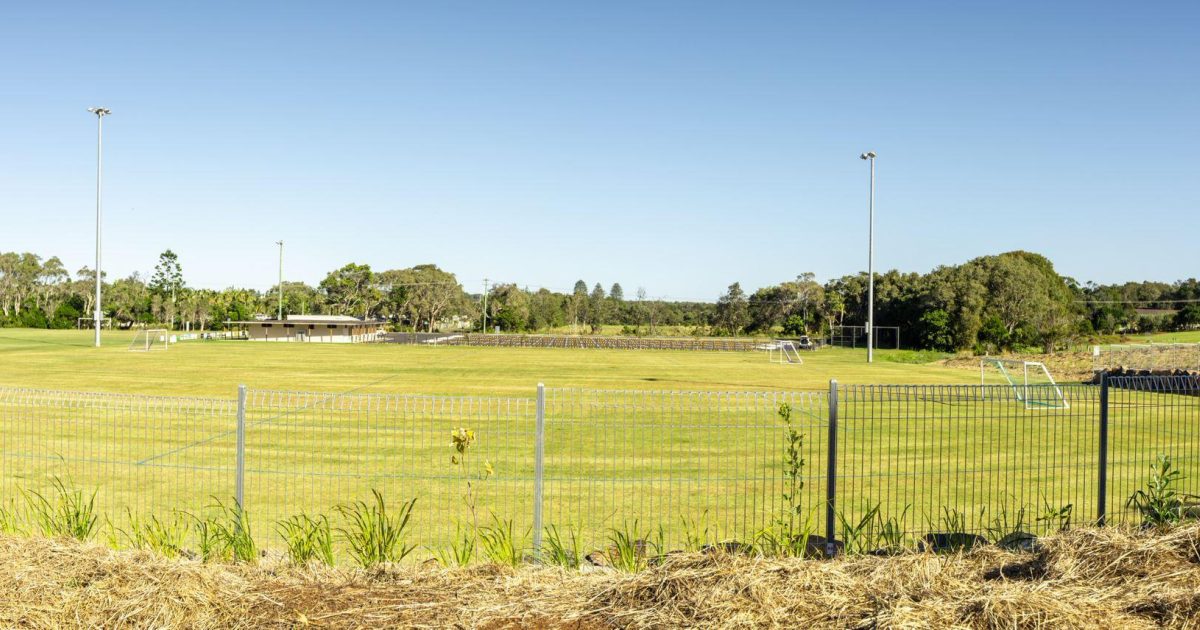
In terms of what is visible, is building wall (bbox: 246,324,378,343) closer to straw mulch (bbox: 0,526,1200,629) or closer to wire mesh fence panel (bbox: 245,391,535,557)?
wire mesh fence panel (bbox: 245,391,535,557)

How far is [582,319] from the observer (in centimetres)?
10381

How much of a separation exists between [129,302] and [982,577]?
377 ft

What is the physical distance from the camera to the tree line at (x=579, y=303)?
70.6 metres

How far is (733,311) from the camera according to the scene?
91.9m

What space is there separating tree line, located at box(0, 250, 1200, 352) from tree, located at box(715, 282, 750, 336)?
12 cm

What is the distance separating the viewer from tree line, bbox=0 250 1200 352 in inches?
2781

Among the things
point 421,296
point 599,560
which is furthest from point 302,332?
point 599,560

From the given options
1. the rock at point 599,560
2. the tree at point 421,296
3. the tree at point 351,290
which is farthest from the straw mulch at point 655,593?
the tree at point 351,290

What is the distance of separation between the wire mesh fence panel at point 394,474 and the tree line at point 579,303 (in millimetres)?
56480

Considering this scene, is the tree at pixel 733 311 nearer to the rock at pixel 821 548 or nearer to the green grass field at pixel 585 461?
the green grass field at pixel 585 461

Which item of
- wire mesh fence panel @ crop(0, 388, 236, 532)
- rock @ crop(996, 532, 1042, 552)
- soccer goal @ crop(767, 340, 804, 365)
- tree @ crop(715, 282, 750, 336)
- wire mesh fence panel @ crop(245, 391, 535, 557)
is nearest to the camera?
rock @ crop(996, 532, 1042, 552)

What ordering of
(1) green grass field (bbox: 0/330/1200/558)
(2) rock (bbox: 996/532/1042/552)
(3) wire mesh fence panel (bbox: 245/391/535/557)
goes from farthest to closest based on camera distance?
(1) green grass field (bbox: 0/330/1200/558)
(3) wire mesh fence panel (bbox: 245/391/535/557)
(2) rock (bbox: 996/532/1042/552)

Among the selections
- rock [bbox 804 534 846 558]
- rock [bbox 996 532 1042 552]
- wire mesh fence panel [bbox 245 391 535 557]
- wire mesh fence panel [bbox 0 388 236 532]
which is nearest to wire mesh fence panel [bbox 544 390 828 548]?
rock [bbox 804 534 846 558]

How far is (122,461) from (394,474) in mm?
3142
